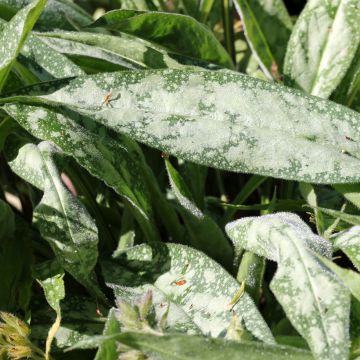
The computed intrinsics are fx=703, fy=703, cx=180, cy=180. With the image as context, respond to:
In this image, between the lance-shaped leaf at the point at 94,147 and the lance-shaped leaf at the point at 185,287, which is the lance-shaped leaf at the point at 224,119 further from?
the lance-shaped leaf at the point at 185,287

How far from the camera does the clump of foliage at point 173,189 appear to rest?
2.34 ft

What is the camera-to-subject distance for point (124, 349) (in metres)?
0.67

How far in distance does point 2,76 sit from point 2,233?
8.8 inches

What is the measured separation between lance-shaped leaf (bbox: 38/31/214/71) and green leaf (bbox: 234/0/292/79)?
0.14m

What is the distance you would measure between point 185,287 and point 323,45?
1.48 feet

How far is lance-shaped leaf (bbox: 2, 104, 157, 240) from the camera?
85cm

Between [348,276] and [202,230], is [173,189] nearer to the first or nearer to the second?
[202,230]

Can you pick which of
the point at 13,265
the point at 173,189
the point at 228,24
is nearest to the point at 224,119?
the point at 173,189

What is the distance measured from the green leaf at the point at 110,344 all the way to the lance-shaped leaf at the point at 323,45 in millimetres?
502

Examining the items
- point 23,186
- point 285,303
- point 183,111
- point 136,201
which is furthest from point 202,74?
point 23,186

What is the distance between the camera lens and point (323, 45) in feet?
3.51

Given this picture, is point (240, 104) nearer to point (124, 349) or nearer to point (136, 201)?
point (136, 201)

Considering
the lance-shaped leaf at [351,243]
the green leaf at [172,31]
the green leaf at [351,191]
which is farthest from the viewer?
the green leaf at [172,31]

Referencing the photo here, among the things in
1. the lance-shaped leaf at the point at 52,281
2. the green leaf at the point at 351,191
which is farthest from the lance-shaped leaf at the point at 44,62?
the green leaf at the point at 351,191
